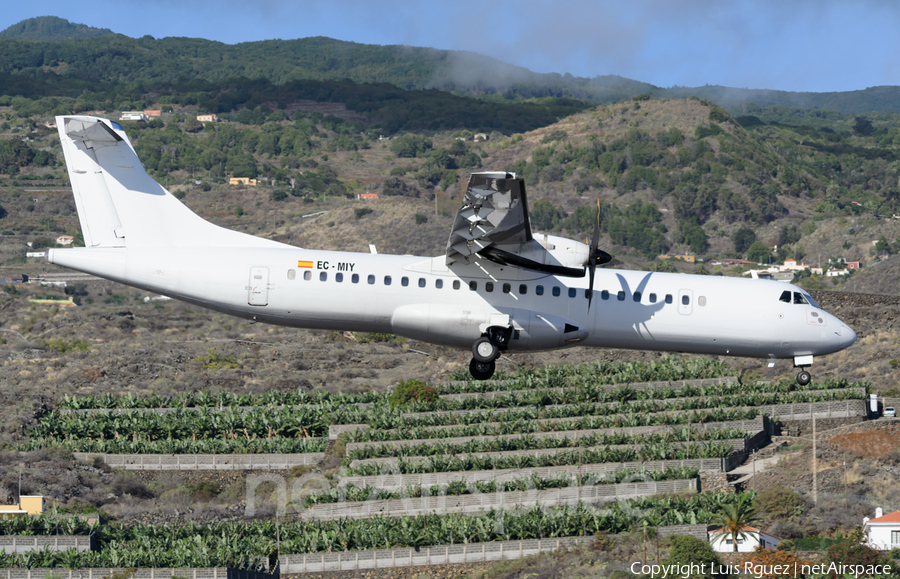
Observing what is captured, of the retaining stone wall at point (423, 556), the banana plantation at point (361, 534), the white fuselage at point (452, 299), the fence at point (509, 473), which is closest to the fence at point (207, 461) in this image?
the fence at point (509, 473)

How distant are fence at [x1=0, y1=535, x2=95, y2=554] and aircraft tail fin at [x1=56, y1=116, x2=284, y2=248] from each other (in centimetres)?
2182

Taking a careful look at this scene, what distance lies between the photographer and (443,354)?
99.7 meters

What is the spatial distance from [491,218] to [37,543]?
32.2 meters

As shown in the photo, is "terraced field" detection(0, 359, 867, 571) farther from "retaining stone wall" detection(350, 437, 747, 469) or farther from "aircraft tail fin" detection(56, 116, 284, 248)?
"aircraft tail fin" detection(56, 116, 284, 248)

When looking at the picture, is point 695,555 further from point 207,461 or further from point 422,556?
point 207,461

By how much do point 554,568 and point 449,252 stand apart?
67.6 ft

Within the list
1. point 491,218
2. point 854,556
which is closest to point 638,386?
point 854,556

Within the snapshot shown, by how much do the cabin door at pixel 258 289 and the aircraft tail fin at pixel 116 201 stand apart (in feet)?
7.18

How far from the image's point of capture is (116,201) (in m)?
33.4

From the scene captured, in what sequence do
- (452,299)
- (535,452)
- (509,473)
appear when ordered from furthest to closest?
(535,452) → (509,473) → (452,299)

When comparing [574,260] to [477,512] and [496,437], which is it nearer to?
[477,512]

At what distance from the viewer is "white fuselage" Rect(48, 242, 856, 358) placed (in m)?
32.0

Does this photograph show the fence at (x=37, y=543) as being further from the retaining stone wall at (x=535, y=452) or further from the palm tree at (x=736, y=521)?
the palm tree at (x=736, y=521)

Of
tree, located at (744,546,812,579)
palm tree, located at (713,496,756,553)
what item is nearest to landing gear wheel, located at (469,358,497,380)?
tree, located at (744,546,812,579)
